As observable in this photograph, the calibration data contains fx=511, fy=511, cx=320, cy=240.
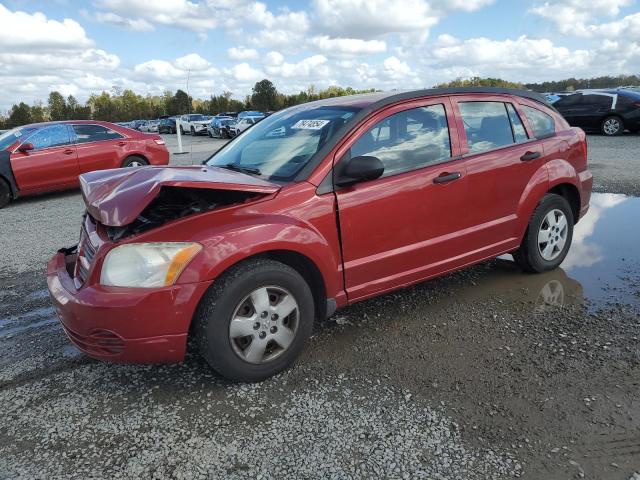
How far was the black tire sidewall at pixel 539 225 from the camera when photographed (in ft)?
14.2

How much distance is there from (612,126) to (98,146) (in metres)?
14.8

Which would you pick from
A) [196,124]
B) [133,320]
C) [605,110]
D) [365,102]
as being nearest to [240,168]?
[365,102]

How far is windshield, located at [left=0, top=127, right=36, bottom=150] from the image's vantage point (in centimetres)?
915

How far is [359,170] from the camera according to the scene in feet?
10.3

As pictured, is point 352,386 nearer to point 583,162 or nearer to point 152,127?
point 583,162

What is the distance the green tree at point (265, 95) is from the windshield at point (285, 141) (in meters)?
53.8

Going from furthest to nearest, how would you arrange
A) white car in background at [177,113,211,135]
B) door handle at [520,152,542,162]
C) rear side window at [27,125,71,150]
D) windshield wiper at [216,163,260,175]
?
white car in background at [177,113,211,135]
rear side window at [27,125,71,150]
door handle at [520,152,542,162]
windshield wiper at [216,163,260,175]

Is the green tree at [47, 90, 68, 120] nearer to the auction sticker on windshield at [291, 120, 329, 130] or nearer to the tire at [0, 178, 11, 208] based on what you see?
the tire at [0, 178, 11, 208]

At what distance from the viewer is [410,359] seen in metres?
3.25

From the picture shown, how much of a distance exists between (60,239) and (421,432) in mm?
5677

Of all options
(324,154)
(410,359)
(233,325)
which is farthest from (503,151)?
(233,325)

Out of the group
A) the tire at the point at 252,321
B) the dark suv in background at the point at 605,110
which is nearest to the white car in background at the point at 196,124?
the dark suv in background at the point at 605,110

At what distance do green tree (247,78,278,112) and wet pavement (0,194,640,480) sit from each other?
179 feet

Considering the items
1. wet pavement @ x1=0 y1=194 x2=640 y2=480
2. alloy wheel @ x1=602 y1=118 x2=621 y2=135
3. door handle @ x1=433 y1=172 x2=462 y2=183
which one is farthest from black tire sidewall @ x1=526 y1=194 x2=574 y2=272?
alloy wheel @ x1=602 y1=118 x2=621 y2=135
